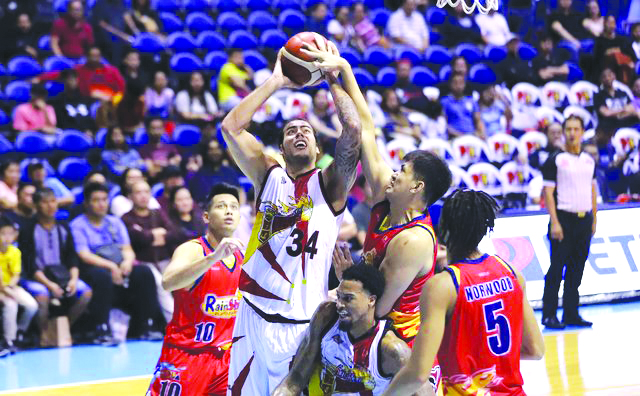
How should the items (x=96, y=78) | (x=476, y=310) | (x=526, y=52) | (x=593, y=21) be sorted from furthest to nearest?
1. (x=593, y=21)
2. (x=526, y=52)
3. (x=96, y=78)
4. (x=476, y=310)

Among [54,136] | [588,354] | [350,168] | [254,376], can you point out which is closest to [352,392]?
[254,376]

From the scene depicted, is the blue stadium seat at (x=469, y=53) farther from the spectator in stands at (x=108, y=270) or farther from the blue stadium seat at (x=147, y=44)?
the spectator in stands at (x=108, y=270)

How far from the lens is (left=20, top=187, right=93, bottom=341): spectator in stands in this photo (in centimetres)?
992

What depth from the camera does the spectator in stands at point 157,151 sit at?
12.2 meters

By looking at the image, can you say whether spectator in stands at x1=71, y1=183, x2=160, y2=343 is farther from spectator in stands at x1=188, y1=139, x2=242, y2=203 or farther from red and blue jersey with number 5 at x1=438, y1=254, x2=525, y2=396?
red and blue jersey with number 5 at x1=438, y1=254, x2=525, y2=396

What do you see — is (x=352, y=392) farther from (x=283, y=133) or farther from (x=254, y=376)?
(x=283, y=133)

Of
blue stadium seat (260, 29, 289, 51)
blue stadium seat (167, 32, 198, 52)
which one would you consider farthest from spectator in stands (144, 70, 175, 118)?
blue stadium seat (260, 29, 289, 51)

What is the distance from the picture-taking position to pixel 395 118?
14000 millimetres

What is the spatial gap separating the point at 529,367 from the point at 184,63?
7.56 m

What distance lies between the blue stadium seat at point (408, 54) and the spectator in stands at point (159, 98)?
4120mm

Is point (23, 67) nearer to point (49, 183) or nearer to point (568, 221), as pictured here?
point (49, 183)

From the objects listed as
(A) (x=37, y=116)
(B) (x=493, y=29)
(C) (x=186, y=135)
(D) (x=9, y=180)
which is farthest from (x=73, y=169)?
(B) (x=493, y=29)

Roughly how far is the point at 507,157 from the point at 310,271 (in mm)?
9115

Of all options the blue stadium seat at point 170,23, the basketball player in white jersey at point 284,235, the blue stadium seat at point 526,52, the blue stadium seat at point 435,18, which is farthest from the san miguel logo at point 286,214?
the blue stadium seat at point 435,18
